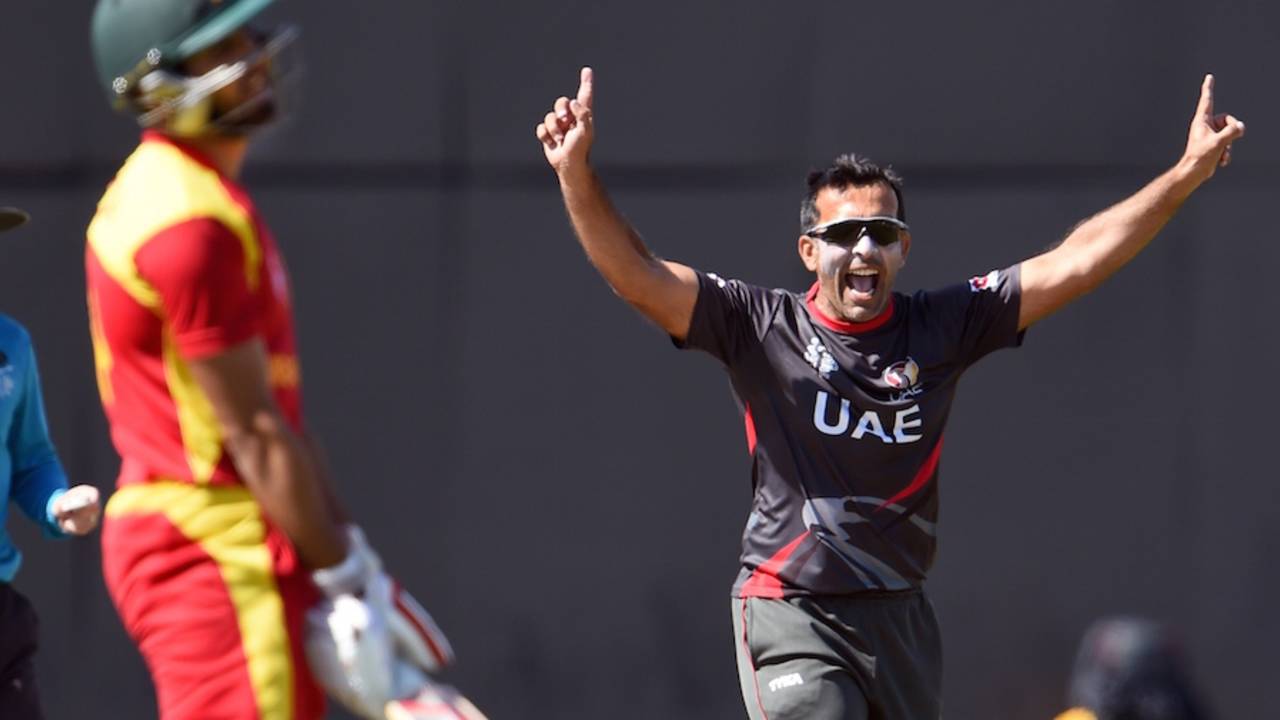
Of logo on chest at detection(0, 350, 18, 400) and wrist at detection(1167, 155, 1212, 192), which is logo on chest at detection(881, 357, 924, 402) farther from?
logo on chest at detection(0, 350, 18, 400)

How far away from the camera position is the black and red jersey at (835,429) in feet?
14.9

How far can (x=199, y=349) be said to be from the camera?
290cm

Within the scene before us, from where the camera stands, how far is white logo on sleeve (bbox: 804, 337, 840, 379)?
4633 mm

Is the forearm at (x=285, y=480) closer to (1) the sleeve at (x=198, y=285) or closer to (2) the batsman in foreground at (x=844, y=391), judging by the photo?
(1) the sleeve at (x=198, y=285)

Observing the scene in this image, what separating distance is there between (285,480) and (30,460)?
69.8 inches

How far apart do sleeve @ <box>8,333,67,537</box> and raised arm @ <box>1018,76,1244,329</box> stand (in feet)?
7.28

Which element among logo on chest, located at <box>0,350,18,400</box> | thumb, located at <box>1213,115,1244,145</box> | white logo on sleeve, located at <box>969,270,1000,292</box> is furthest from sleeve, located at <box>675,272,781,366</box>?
logo on chest, located at <box>0,350,18,400</box>

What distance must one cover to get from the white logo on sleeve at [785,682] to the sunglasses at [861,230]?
986mm

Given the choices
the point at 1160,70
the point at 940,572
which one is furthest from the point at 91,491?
the point at 1160,70

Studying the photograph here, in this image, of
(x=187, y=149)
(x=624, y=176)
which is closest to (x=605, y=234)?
(x=187, y=149)

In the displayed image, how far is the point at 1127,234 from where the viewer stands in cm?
482

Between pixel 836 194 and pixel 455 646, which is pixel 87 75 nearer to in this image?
pixel 455 646

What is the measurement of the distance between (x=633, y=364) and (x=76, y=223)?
1793 millimetres

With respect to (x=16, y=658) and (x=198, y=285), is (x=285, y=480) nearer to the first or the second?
(x=198, y=285)
